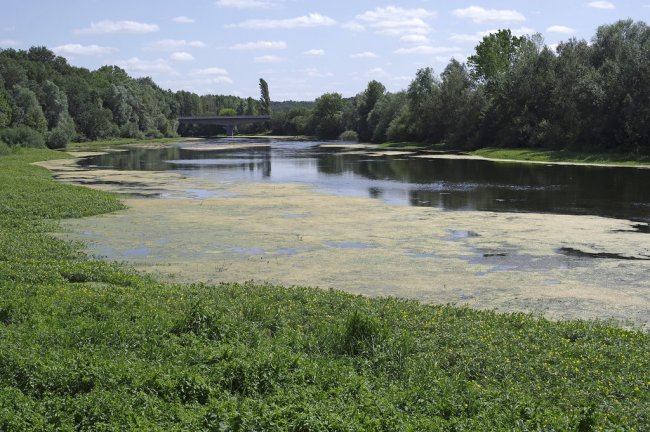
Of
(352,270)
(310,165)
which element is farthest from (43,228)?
(310,165)

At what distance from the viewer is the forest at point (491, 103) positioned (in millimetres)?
77000

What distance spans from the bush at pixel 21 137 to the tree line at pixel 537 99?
63483 millimetres

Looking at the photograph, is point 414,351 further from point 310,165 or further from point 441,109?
point 441,109

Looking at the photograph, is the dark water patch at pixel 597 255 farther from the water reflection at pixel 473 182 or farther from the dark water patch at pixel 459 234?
the water reflection at pixel 473 182

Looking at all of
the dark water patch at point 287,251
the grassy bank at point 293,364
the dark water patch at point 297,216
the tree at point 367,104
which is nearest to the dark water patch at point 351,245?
the dark water patch at point 287,251

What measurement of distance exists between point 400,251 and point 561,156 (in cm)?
6138

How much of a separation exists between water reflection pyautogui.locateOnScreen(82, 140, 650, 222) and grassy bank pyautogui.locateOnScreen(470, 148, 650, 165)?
5.34 meters

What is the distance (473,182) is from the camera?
2179 inches

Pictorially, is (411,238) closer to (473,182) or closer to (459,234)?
(459,234)

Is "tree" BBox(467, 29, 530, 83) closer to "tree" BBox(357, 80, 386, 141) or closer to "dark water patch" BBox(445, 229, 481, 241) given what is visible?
"tree" BBox(357, 80, 386, 141)

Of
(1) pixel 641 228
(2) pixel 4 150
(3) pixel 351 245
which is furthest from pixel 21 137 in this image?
(1) pixel 641 228

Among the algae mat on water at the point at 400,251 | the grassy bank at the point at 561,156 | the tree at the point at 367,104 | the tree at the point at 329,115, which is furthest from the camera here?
the tree at the point at 329,115

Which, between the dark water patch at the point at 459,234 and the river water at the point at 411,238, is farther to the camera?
the dark water patch at the point at 459,234

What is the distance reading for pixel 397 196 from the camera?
45156mm
